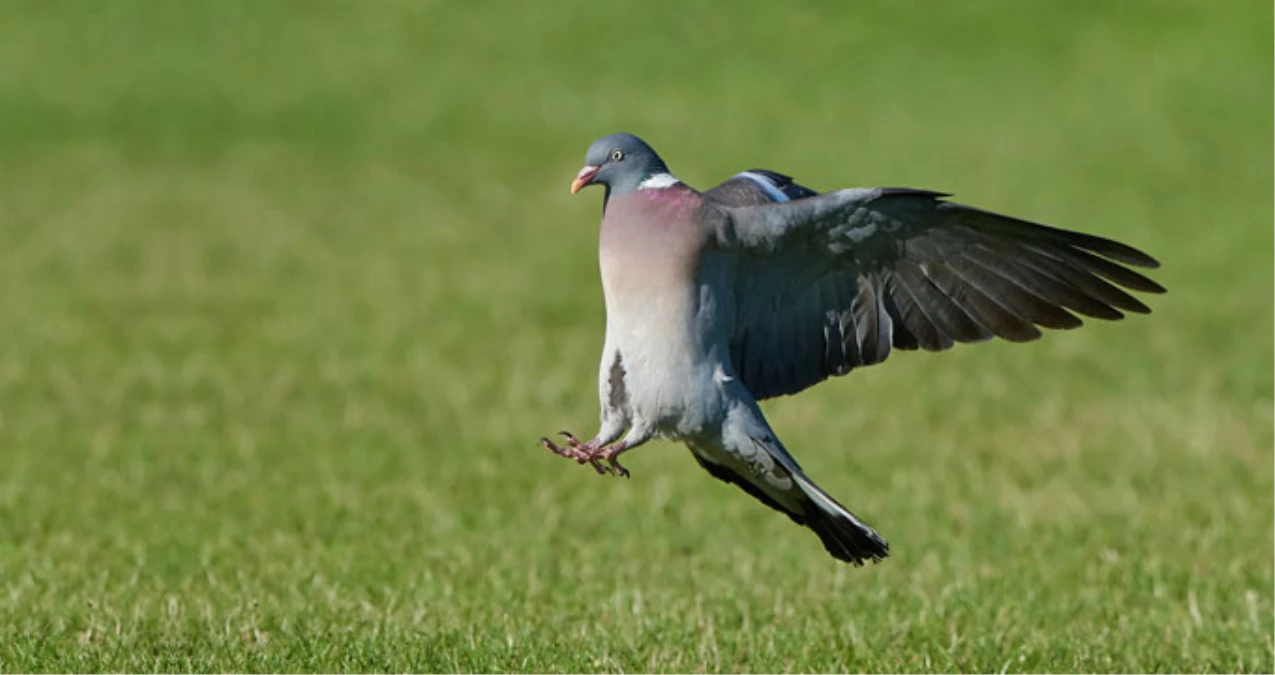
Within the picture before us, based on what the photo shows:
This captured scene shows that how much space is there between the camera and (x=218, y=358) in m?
12.3

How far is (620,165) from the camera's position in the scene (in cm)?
529

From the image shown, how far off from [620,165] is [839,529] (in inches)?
47.8

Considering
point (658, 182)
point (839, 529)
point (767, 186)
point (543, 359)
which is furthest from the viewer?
point (543, 359)

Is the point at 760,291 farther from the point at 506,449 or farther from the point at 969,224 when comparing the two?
the point at 506,449

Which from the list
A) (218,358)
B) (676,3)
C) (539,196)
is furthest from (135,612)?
(676,3)

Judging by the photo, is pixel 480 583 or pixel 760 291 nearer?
pixel 760 291

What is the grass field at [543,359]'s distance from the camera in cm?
677

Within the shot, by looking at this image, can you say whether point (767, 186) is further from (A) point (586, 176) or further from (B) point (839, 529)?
(B) point (839, 529)

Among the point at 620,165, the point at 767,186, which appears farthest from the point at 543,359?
the point at 620,165

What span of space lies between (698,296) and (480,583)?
255cm

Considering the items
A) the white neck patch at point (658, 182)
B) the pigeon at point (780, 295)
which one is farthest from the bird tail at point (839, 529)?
the white neck patch at point (658, 182)

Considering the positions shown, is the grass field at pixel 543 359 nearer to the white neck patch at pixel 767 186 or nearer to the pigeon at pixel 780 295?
the pigeon at pixel 780 295

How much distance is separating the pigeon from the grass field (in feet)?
3.17

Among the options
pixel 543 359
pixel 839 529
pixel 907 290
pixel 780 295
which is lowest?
pixel 543 359
